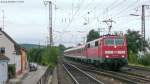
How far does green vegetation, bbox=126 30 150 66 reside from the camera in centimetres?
5709

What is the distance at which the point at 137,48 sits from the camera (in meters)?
79.4

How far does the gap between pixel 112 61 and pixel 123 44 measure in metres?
2.04

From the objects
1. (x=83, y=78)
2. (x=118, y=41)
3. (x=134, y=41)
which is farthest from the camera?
(x=134, y=41)

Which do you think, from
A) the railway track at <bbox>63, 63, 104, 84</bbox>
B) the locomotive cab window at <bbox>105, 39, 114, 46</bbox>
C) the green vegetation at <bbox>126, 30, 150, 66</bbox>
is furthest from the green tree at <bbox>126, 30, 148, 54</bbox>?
the railway track at <bbox>63, 63, 104, 84</bbox>

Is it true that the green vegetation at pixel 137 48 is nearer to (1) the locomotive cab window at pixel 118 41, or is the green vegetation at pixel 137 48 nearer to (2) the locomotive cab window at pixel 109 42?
(1) the locomotive cab window at pixel 118 41

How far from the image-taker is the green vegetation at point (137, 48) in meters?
57.1

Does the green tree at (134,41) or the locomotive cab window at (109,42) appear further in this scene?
the green tree at (134,41)

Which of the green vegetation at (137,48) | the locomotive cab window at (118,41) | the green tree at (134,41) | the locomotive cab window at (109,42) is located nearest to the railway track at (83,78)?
the locomotive cab window at (109,42)

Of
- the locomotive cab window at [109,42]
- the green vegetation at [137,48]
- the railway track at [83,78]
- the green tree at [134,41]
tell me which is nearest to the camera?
the railway track at [83,78]

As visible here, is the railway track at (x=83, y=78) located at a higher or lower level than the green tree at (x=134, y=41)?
lower

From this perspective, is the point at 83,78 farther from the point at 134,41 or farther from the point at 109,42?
the point at 134,41

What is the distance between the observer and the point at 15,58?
61.6 m

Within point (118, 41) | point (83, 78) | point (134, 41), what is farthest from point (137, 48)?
point (83, 78)

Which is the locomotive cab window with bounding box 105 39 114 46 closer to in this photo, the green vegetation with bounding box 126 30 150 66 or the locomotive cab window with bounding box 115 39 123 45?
the locomotive cab window with bounding box 115 39 123 45
